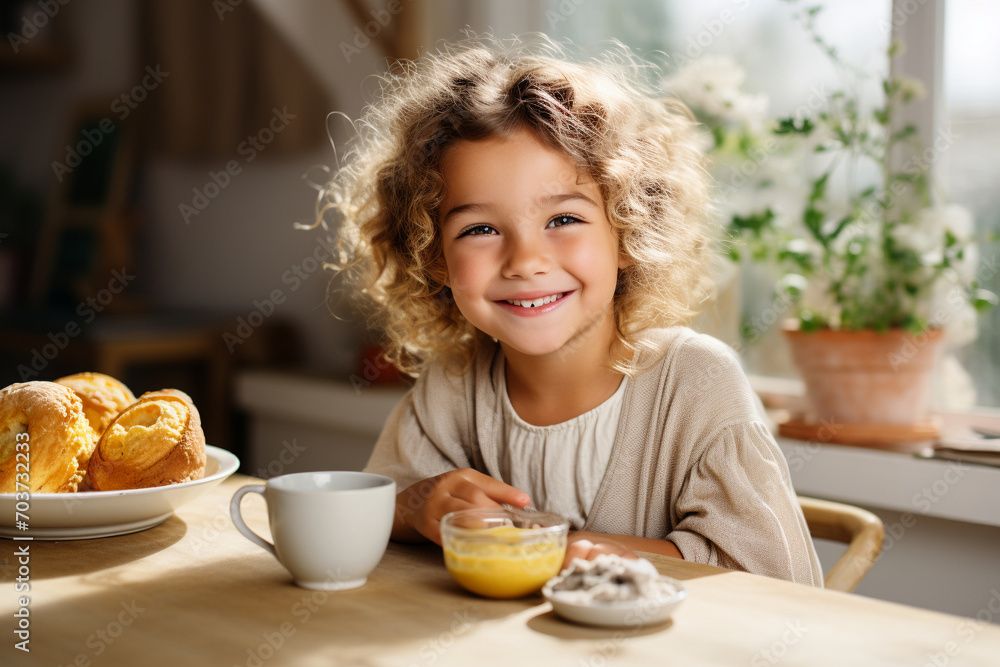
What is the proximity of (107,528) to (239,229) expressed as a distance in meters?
2.28

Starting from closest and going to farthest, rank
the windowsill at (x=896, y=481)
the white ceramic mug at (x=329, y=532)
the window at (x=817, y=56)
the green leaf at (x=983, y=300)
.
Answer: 1. the white ceramic mug at (x=329, y=532)
2. the windowsill at (x=896, y=481)
3. the green leaf at (x=983, y=300)
4. the window at (x=817, y=56)

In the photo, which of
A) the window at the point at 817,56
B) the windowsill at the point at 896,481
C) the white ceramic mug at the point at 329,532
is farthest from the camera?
the window at the point at 817,56

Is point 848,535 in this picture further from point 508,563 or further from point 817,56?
point 817,56

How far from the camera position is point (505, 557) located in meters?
0.59

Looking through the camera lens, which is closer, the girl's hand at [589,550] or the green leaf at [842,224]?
the girl's hand at [589,550]

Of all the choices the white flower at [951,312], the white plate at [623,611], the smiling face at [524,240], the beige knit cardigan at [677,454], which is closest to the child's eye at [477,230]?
the smiling face at [524,240]

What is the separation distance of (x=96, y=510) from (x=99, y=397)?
140mm

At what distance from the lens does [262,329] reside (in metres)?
2.79

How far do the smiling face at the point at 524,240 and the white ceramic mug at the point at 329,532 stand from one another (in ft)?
1.07

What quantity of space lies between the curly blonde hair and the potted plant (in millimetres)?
453

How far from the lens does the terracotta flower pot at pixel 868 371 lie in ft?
4.88

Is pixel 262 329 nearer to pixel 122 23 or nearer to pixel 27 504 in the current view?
pixel 122 23

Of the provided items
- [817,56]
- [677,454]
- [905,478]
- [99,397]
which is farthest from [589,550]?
[817,56]

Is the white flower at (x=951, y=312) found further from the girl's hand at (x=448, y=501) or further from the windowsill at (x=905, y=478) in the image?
the girl's hand at (x=448, y=501)
